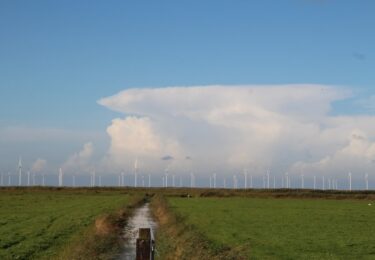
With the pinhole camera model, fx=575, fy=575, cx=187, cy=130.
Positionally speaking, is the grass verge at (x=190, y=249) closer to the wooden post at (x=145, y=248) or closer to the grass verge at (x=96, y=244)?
the grass verge at (x=96, y=244)

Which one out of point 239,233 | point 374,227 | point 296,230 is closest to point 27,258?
point 239,233

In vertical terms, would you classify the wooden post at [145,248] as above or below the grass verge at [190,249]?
above

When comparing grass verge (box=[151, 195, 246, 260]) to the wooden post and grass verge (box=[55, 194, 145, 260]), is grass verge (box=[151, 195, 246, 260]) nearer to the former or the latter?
grass verge (box=[55, 194, 145, 260])

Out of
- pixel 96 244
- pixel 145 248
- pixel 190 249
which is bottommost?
pixel 96 244

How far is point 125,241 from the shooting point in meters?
33.6

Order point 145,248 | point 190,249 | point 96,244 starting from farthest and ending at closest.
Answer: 1. point 96,244
2. point 190,249
3. point 145,248

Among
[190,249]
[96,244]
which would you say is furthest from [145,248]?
[96,244]

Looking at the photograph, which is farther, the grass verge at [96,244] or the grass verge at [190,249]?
the grass verge at [96,244]

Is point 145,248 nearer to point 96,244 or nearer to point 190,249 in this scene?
point 190,249

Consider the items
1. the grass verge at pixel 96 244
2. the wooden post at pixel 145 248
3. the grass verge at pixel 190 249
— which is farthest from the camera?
the grass verge at pixel 96 244

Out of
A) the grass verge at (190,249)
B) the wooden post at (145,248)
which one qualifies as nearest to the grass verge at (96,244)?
the grass verge at (190,249)

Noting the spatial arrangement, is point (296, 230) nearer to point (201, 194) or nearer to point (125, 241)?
point (125, 241)

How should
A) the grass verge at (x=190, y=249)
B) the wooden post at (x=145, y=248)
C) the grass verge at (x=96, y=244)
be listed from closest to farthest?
the wooden post at (x=145, y=248), the grass verge at (x=190, y=249), the grass verge at (x=96, y=244)

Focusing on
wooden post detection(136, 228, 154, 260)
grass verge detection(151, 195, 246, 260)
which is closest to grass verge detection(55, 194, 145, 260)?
grass verge detection(151, 195, 246, 260)
